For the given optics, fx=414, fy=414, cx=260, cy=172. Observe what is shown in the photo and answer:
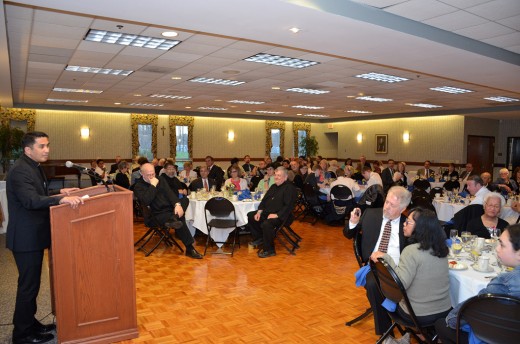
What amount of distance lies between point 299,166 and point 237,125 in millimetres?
10075

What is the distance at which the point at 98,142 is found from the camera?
17875 millimetres

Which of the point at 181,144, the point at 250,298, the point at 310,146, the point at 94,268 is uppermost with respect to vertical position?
the point at 181,144

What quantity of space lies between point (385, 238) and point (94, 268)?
2.59m

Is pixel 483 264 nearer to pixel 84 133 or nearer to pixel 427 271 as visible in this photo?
pixel 427 271

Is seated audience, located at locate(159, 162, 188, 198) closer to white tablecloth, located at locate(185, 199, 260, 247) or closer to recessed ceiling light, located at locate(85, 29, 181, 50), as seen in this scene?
white tablecloth, located at locate(185, 199, 260, 247)

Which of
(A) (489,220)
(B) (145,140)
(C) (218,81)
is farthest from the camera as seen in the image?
(B) (145,140)

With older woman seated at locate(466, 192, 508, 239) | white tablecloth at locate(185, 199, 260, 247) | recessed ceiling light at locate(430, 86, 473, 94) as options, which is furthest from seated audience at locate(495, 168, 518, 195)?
white tablecloth at locate(185, 199, 260, 247)

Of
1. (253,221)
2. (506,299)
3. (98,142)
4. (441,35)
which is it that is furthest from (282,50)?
Answer: (98,142)

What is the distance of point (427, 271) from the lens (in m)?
2.92

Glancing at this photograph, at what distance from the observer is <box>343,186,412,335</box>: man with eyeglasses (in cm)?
365

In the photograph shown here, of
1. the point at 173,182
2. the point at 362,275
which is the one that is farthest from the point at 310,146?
the point at 362,275

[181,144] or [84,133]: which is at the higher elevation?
[84,133]

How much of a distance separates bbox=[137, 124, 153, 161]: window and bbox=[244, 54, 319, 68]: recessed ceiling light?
40.5 ft

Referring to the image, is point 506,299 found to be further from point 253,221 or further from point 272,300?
point 253,221
